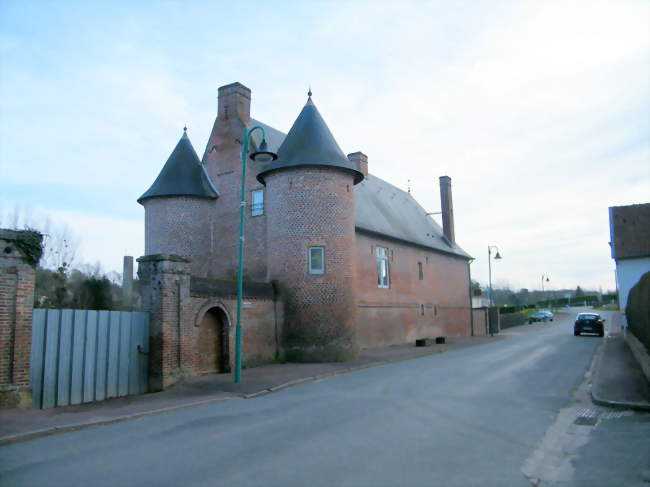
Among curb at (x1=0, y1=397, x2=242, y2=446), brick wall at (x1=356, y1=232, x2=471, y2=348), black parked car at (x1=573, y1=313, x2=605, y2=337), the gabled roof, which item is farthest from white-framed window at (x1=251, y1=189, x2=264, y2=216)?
black parked car at (x1=573, y1=313, x2=605, y2=337)

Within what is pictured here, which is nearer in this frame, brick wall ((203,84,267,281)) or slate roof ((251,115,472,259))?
brick wall ((203,84,267,281))

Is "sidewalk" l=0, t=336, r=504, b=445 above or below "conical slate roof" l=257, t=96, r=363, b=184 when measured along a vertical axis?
below

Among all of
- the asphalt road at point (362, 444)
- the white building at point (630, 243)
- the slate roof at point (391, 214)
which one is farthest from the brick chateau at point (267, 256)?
the white building at point (630, 243)

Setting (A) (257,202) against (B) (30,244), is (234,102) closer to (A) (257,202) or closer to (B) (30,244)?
(A) (257,202)

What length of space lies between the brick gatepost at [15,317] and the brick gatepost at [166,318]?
361cm

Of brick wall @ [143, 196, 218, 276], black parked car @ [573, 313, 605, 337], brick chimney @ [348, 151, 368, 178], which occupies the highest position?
brick chimney @ [348, 151, 368, 178]

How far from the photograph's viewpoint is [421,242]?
3297 cm

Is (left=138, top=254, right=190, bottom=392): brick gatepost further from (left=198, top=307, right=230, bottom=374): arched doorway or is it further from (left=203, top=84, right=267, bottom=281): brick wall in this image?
(left=203, top=84, right=267, bottom=281): brick wall

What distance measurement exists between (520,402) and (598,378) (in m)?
4.15

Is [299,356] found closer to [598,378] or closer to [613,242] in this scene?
[598,378]

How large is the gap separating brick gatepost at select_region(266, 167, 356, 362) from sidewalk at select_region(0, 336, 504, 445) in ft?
3.50

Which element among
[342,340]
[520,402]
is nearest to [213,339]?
[342,340]

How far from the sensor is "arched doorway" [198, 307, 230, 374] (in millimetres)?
15828

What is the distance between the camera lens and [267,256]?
2130cm
